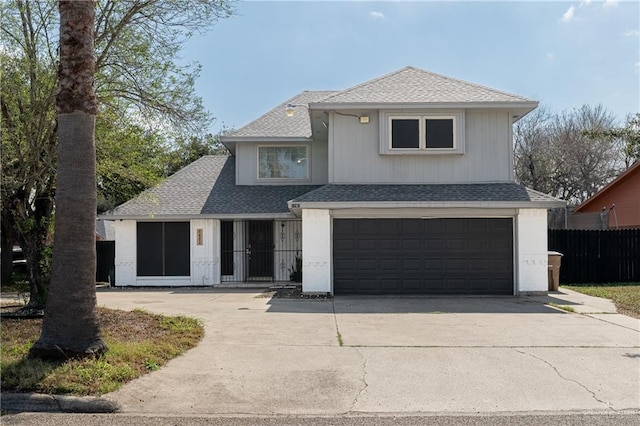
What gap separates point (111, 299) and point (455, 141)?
1040cm

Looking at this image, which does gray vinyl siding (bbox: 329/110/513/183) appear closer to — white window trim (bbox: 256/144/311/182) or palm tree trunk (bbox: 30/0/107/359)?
white window trim (bbox: 256/144/311/182)

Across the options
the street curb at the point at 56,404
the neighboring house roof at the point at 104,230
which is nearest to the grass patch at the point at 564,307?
the street curb at the point at 56,404

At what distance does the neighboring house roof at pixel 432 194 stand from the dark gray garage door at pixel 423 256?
2.21ft

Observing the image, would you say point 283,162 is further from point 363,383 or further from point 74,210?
point 363,383

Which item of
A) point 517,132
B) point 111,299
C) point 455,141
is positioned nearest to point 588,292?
point 455,141

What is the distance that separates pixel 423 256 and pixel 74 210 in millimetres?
9801

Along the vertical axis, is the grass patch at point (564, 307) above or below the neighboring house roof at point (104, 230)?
below

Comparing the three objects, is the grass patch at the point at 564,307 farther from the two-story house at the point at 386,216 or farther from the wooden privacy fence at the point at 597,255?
the wooden privacy fence at the point at 597,255

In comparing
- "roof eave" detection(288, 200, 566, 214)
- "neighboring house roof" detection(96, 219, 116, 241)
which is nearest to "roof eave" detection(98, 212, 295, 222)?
"roof eave" detection(288, 200, 566, 214)

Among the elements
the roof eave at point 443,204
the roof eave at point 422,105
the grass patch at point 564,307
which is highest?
the roof eave at point 422,105

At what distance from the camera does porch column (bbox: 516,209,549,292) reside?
46.2 feet

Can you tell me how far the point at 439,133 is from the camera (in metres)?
15.1

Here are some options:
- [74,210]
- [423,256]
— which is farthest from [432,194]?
[74,210]

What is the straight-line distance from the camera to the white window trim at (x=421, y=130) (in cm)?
1495
